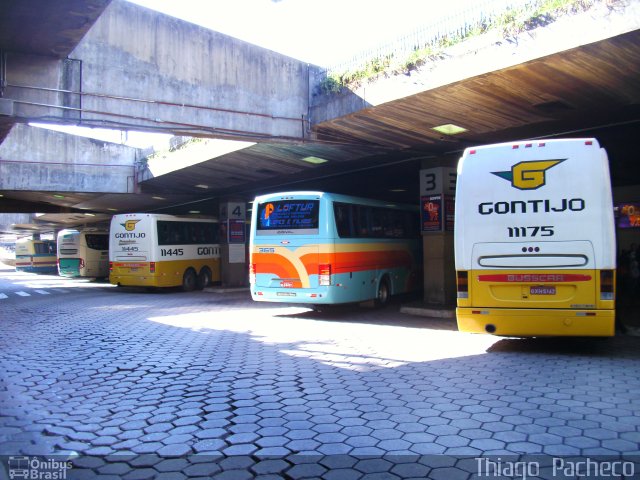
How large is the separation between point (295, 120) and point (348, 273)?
3890mm

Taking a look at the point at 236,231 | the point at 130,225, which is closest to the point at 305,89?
the point at 130,225

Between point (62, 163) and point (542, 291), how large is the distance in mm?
18119

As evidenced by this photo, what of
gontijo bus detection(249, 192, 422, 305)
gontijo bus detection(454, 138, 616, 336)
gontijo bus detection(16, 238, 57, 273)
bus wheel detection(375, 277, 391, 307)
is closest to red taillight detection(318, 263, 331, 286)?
gontijo bus detection(249, 192, 422, 305)

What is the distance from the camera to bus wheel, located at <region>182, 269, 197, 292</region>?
21141 millimetres

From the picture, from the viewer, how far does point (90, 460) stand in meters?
4.07

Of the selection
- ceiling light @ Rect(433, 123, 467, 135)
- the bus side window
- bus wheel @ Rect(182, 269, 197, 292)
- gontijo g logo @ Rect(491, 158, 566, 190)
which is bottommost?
bus wheel @ Rect(182, 269, 197, 292)

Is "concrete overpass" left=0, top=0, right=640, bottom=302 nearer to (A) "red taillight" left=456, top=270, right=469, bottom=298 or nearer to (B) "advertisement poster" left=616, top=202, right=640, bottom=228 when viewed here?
(A) "red taillight" left=456, top=270, right=469, bottom=298

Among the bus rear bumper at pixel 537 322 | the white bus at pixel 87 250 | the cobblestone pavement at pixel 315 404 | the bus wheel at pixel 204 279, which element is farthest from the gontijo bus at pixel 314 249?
the white bus at pixel 87 250

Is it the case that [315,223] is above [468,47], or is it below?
below

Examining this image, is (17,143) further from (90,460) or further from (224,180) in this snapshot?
(90,460)

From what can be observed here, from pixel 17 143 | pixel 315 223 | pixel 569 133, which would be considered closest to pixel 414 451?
pixel 315 223

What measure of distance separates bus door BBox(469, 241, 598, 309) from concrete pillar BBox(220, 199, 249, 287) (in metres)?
15.5

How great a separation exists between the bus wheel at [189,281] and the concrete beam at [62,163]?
160 inches

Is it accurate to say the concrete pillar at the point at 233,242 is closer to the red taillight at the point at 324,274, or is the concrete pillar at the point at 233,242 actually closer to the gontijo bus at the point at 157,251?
the gontijo bus at the point at 157,251
